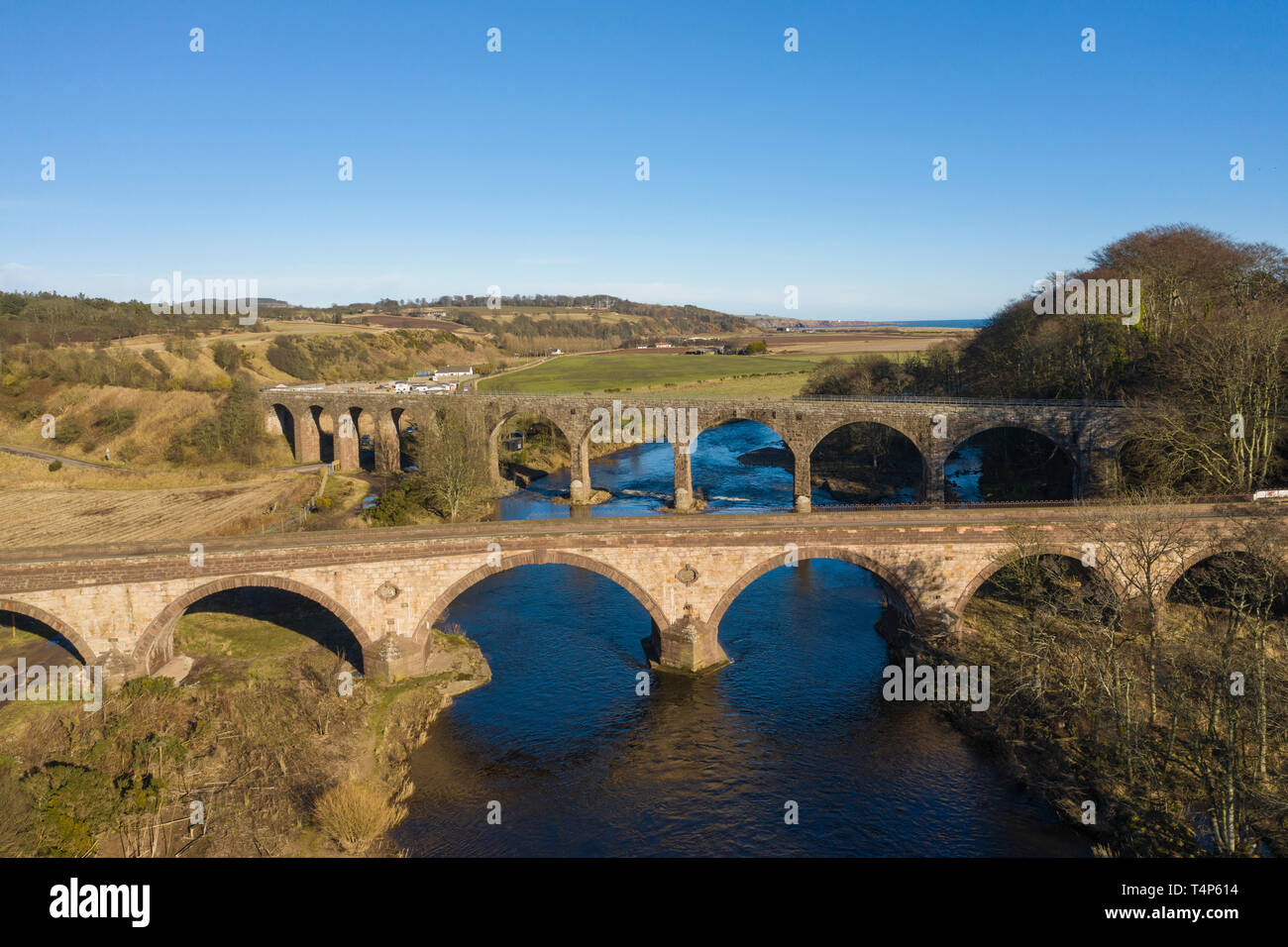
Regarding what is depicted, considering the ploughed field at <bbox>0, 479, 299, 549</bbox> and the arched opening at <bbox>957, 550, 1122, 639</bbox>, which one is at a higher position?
the ploughed field at <bbox>0, 479, 299, 549</bbox>

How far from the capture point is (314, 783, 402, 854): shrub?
22.8 m

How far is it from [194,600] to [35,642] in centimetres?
856

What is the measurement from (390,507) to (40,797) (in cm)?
3341

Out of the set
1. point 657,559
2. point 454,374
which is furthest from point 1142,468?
point 454,374

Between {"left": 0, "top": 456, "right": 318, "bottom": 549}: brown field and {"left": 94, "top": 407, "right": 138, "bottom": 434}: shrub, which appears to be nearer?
{"left": 0, "top": 456, "right": 318, "bottom": 549}: brown field

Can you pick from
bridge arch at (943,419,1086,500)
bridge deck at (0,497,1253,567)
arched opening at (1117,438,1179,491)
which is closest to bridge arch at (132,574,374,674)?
bridge deck at (0,497,1253,567)

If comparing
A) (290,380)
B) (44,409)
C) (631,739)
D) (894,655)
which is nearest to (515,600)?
(631,739)

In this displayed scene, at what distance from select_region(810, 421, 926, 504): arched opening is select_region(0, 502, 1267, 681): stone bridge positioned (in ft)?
85.6

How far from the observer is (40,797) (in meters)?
21.8

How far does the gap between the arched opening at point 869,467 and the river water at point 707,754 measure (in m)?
23.8
